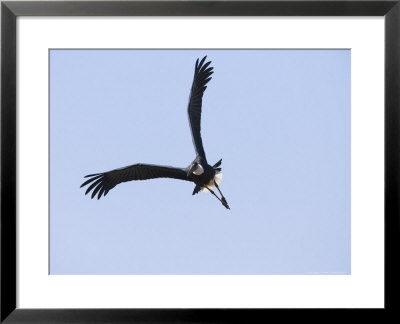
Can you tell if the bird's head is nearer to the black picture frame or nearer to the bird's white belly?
the bird's white belly

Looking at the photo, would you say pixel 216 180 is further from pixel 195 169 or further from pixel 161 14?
pixel 161 14

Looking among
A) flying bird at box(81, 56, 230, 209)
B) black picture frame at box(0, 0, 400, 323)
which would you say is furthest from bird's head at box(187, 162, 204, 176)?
black picture frame at box(0, 0, 400, 323)

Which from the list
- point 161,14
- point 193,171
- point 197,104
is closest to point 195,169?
point 193,171

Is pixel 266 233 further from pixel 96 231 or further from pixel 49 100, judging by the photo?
pixel 49 100

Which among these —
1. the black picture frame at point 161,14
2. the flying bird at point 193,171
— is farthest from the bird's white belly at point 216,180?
the black picture frame at point 161,14

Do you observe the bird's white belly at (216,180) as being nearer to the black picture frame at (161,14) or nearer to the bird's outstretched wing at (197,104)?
the bird's outstretched wing at (197,104)

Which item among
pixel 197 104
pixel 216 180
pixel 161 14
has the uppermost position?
pixel 161 14

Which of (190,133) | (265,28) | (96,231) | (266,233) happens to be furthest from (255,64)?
(96,231)
